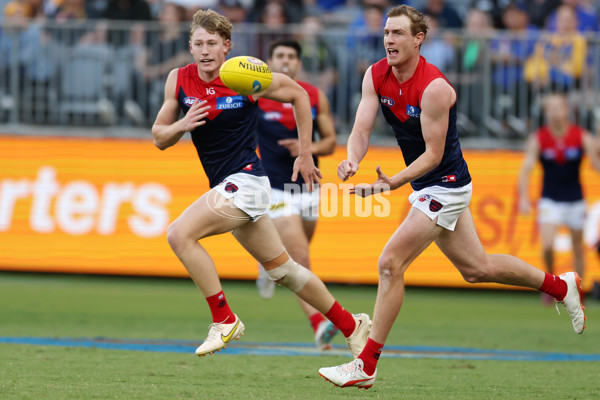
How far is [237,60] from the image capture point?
7023 millimetres

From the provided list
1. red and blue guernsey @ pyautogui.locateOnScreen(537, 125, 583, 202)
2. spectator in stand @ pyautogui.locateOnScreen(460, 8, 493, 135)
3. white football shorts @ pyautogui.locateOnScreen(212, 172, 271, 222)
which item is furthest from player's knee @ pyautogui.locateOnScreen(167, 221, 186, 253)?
spectator in stand @ pyautogui.locateOnScreen(460, 8, 493, 135)

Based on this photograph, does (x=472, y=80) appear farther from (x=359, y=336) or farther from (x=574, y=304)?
(x=359, y=336)

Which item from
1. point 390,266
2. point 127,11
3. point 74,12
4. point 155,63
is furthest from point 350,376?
point 74,12

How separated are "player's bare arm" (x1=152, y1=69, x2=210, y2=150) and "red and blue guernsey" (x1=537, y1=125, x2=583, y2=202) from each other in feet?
24.0

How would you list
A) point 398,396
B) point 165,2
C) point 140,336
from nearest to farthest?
point 398,396 < point 140,336 < point 165,2

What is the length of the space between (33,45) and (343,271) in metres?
5.99

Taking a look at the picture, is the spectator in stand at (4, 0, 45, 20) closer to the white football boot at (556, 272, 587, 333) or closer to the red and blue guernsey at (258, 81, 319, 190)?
the red and blue guernsey at (258, 81, 319, 190)

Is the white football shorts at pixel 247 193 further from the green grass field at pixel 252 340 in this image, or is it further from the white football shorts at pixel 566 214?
the white football shorts at pixel 566 214

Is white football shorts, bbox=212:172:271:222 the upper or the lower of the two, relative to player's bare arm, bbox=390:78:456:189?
lower

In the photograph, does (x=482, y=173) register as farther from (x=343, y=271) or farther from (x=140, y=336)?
(x=140, y=336)

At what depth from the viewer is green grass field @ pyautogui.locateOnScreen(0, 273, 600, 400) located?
6734 millimetres

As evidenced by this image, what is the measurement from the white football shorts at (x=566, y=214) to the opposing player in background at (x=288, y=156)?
4.57 meters

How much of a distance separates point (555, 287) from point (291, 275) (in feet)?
6.90

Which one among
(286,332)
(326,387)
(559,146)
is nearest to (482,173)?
(559,146)
